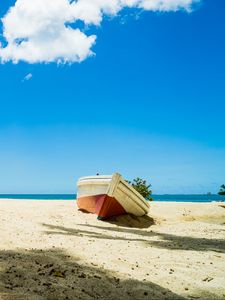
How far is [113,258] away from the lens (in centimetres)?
686

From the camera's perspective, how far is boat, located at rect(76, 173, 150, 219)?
14.7 meters

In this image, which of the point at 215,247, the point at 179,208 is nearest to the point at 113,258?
the point at 215,247

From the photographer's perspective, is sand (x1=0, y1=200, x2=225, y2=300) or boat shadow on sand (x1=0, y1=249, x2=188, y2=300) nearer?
boat shadow on sand (x1=0, y1=249, x2=188, y2=300)

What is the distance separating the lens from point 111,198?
1461 centimetres

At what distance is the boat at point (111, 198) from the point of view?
1470 cm

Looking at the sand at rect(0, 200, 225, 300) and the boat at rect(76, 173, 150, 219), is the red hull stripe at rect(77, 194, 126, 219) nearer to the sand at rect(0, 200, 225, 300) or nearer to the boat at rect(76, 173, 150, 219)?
the boat at rect(76, 173, 150, 219)

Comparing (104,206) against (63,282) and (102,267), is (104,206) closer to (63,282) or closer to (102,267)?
(102,267)

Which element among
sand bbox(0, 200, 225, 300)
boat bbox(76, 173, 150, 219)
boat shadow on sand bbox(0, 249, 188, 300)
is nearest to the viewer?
boat shadow on sand bbox(0, 249, 188, 300)

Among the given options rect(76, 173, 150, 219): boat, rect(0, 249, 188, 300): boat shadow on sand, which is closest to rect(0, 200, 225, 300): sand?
rect(0, 249, 188, 300): boat shadow on sand

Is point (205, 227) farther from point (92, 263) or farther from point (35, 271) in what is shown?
point (35, 271)

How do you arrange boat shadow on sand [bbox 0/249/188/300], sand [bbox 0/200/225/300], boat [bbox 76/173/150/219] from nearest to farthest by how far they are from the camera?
boat shadow on sand [bbox 0/249/188/300]
sand [bbox 0/200/225/300]
boat [bbox 76/173/150/219]

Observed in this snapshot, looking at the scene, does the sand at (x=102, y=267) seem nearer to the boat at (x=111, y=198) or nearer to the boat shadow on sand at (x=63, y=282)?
the boat shadow on sand at (x=63, y=282)

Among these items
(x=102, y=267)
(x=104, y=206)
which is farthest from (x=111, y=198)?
(x=102, y=267)

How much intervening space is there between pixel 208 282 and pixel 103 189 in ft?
30.9
